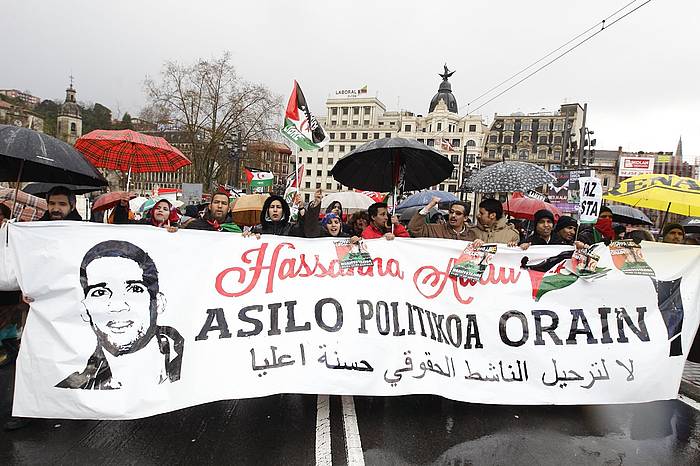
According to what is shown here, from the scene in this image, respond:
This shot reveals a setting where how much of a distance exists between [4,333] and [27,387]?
126 centimetres

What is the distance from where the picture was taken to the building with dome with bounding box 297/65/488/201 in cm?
9950

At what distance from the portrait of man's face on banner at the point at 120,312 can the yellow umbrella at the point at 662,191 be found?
517cm

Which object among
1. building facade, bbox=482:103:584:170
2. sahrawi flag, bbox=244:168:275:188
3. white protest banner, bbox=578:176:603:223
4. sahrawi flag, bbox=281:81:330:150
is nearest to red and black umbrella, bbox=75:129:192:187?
sahrawi flag, bbox=281:81:330:150

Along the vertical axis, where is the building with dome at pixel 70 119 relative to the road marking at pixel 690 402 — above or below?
above

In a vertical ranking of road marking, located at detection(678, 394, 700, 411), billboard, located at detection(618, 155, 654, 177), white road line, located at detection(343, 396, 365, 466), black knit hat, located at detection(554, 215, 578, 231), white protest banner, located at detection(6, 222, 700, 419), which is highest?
billboard, located at detection(618, 155, 654, 177)

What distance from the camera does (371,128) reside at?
10506 centimetres

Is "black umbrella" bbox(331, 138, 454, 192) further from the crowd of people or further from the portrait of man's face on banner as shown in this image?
the portrait of man's face on banner

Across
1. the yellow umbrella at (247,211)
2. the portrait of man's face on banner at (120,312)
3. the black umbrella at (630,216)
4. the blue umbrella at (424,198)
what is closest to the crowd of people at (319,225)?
the portrait of man's face on banner at (120,312)

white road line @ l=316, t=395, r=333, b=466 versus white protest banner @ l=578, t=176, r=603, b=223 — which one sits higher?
white protest banner @ l=578, t=176, r=603, b=223

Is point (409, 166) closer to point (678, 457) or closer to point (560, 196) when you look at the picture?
point (678, 457)

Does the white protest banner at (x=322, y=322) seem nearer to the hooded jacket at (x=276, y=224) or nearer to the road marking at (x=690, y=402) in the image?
the hooded jacket at (x=276, y=224)

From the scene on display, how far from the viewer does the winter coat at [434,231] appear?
5223 mm

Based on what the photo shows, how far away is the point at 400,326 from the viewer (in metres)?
3.93

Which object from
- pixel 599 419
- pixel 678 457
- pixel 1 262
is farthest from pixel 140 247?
pixel 678 457
